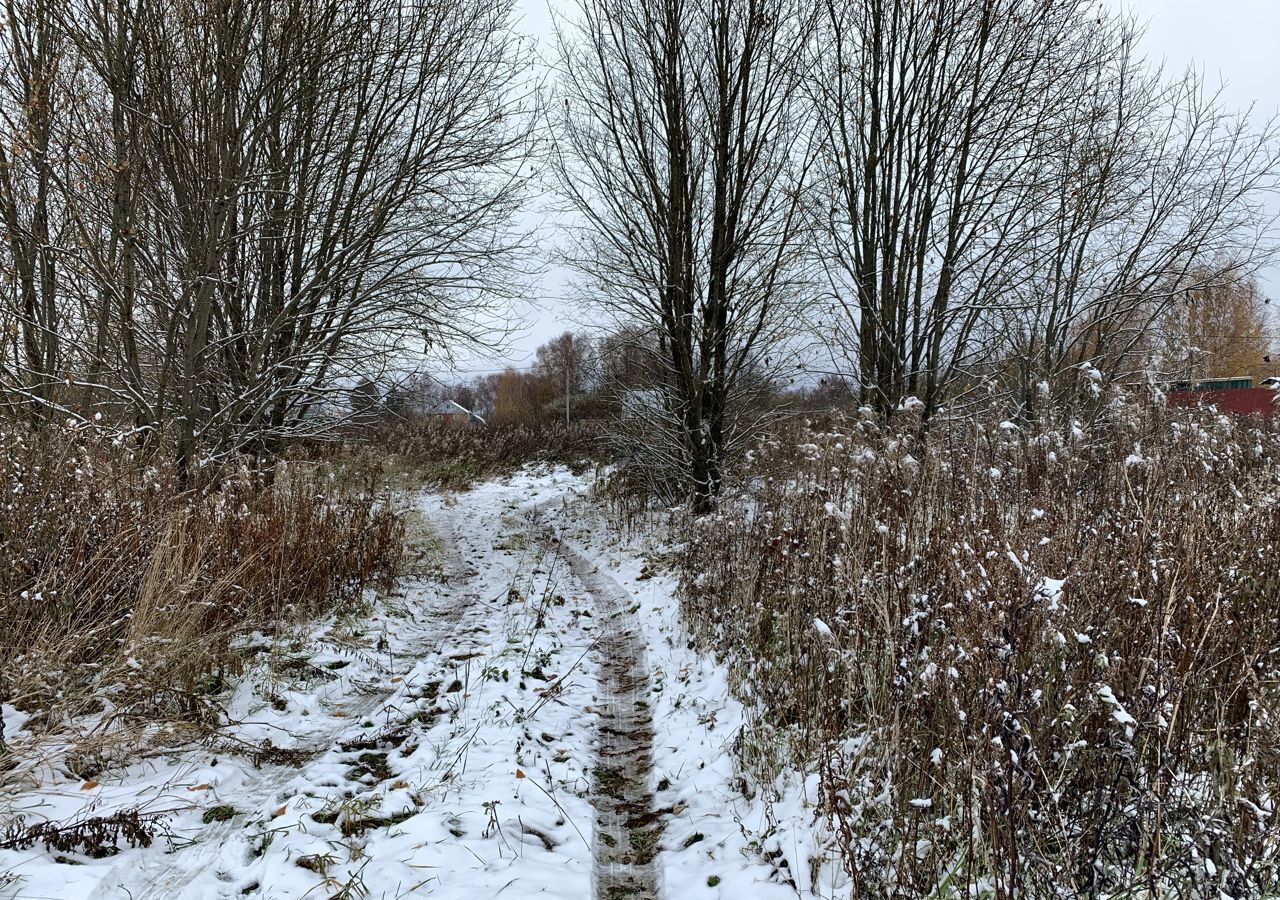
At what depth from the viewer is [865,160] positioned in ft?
28.9

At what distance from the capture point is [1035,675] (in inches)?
93.5

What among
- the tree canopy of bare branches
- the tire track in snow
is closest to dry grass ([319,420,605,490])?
the tree canopy of bare branches

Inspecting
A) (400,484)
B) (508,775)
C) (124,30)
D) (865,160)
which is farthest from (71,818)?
(400,484)

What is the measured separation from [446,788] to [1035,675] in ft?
9.33

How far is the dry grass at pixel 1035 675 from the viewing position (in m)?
1.96

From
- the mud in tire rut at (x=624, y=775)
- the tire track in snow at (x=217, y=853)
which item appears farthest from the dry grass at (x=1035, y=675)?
the tire track in snow at (x=217, y=853)

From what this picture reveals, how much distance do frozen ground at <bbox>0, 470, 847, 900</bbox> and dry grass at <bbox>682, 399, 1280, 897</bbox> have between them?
0.45 meters

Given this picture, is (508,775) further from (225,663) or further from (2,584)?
(2,584)

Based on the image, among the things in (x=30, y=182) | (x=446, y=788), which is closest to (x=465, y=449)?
(x=30, y=182)

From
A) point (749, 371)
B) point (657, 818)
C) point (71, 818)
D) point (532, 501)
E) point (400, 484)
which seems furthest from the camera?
point (532, 501)

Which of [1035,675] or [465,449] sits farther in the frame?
[465,449]

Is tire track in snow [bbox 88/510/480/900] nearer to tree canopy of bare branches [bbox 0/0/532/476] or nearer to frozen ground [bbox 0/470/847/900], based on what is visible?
frozen ground [bbox 0/470/847/900]

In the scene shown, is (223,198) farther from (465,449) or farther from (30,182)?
(465,449)

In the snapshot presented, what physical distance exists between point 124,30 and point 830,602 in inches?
304
